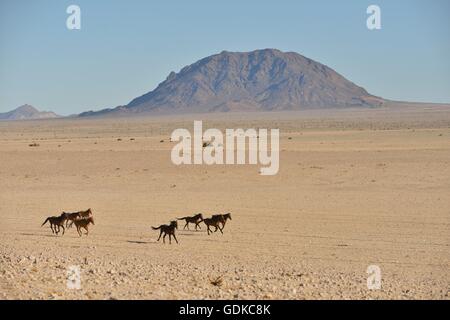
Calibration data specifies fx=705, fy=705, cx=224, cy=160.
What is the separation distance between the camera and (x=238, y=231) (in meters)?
18.7

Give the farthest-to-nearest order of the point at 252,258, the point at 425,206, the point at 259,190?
the point at 259,190 → the point at 425,206 → the point at 252,258

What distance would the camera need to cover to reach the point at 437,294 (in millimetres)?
11328

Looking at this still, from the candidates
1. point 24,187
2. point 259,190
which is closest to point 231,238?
point 259,190

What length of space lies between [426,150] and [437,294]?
36216 millimetres

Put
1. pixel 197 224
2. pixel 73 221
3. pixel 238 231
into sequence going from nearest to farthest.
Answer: pixel 73 221, pixel 238 231, pixel 197 224

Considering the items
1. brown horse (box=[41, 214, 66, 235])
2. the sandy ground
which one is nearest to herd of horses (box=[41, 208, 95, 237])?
brown horse (box=[41, 214, 66, 235])

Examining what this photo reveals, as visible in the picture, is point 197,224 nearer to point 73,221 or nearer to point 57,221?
point 73,221

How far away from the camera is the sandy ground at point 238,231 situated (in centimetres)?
1171

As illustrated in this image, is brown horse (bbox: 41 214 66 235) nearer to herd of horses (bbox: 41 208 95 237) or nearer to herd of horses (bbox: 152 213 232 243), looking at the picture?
herd of horses (bbox: 41 208 95 237)

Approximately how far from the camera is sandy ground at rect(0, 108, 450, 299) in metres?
11.7

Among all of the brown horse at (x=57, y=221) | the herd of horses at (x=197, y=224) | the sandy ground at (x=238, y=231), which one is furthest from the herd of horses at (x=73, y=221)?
the herd of horses at (x=197, y=224)

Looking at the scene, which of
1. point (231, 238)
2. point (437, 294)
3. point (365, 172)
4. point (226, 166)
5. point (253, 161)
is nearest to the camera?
point (437, 294)

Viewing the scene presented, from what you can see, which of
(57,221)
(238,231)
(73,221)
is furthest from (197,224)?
(57,221)

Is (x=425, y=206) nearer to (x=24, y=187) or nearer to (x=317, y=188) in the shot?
(x=317, y=188)
